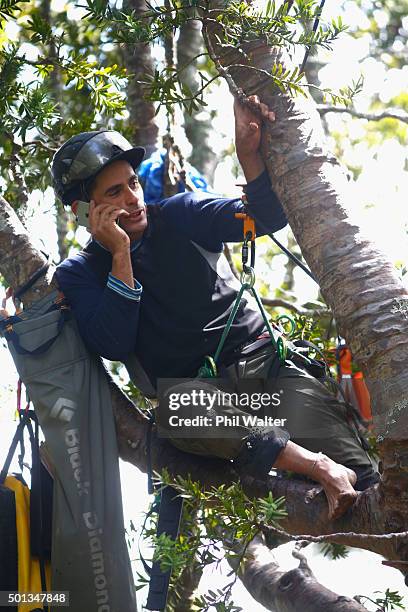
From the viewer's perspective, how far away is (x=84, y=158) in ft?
12.9

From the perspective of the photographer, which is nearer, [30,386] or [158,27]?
[158,27]

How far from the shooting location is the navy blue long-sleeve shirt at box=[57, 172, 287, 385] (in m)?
3.75

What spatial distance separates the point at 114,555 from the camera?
3371 millimetres

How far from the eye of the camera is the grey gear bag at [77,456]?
3357 millimetres

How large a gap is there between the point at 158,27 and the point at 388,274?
1.26 metres

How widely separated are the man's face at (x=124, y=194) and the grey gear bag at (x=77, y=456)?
0.51 metres

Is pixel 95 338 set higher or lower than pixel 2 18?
lower

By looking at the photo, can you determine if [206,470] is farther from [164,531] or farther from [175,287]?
[175,287]

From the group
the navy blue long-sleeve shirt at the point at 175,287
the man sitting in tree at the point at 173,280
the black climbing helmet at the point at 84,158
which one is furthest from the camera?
the black climbing helmet at the point at 84,158

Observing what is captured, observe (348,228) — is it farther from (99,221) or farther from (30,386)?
(30,386)

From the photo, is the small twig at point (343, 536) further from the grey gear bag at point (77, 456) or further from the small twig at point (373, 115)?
the small twig at point (373, 115)

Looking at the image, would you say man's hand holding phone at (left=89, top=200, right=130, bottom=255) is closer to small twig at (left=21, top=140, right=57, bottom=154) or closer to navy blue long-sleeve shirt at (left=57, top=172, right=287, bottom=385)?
navy blue long-sleeve shirt at (left=57, top=172, right=287, bottom=385)

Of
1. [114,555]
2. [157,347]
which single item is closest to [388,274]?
[157,347]

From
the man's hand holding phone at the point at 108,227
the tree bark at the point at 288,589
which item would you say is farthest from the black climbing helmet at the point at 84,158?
the tree bark at the point at 288,589
